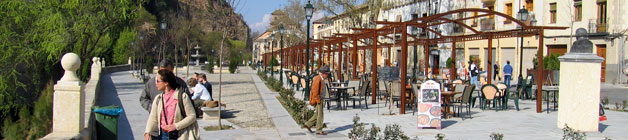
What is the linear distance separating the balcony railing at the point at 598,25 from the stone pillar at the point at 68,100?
27.3 m

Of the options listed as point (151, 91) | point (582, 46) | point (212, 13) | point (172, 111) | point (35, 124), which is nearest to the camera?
point (172, 111)

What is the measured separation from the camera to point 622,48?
2783 cm

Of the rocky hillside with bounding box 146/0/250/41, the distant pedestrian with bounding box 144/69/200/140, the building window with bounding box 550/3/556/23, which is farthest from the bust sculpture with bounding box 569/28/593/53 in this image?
the building window with bounding box 550/3/556/23

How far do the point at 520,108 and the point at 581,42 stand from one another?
17.8ft

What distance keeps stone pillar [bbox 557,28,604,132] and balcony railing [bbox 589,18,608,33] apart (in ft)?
68.7

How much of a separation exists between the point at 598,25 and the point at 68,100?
27.7 m

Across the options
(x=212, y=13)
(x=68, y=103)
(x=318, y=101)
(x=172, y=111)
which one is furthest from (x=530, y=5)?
(x=172, y=111)

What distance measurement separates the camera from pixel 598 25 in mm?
28938

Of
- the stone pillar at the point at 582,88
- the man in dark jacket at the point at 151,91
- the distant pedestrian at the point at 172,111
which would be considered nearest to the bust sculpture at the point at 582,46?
the stone pillar at the point at 582,88

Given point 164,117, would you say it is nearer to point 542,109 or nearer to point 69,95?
point 69,95

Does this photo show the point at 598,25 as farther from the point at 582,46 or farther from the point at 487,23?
the point at 582,46

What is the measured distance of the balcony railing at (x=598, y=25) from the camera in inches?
1125

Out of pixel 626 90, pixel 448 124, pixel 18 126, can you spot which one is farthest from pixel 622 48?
pixel 18 126

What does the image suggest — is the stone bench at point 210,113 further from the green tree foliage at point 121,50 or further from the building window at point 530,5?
the green tree foliage at point 121,50
